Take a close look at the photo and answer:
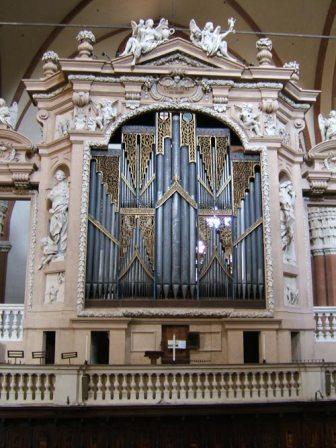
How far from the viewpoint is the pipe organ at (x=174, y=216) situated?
36.1 ft

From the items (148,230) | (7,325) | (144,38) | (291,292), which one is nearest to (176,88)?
(144,38)

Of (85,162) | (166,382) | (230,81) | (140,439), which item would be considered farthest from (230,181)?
(140,439)

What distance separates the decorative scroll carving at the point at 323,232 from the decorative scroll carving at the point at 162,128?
22.3ft

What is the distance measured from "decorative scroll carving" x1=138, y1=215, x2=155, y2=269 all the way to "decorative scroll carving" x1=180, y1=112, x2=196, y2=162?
1.49 m

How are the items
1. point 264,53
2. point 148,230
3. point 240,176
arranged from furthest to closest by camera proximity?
point 264,53 → point 240,176 → point 148,230

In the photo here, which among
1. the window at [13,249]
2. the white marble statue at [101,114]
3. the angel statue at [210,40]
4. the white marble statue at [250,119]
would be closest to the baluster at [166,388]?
the white marble statue at [101,114]

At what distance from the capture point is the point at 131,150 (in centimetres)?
1180

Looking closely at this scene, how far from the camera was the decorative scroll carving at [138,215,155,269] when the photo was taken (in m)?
11.2

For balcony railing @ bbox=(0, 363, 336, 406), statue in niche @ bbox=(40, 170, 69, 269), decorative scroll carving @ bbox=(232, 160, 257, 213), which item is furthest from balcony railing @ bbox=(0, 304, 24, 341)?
decorative scroll carving @ bbox=(232, 160, 257, 213)

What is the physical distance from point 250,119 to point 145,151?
2.25 meters

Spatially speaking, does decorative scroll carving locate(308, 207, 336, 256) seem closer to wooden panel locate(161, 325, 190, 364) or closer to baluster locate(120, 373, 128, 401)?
wooden panel locate(161, 325, 190, 364)

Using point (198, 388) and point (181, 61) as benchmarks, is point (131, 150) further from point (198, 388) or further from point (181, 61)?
point (198, 388)

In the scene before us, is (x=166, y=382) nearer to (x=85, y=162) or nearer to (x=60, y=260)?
(x=60, y=260)

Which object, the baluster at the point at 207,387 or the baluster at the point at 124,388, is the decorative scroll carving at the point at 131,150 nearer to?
the baluster at the point at 124,388
